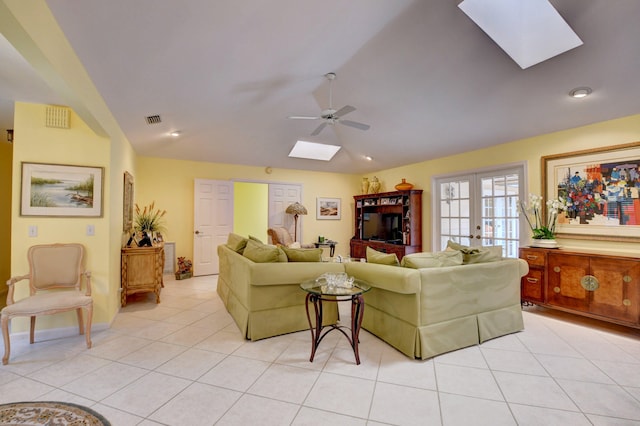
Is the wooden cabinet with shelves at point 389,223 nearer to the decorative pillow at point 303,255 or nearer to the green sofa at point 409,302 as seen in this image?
the green sofa at point 409,302

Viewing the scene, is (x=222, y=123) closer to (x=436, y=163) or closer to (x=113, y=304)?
(x=113, y=304)

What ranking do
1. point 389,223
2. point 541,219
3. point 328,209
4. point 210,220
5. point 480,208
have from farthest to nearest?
1. point 328,209
2. point 389,223
3. point 210,220
4. point 480,208
5. point 541,219

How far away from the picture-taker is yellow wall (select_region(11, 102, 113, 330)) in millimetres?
2904

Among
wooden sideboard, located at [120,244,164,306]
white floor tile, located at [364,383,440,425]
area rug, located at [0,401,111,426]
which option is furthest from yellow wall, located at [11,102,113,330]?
white floor tile, located at [364,383,440,425]

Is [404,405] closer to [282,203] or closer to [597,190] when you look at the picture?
[597,190]

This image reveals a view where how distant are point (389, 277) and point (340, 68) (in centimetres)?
262

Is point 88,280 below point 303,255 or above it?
below

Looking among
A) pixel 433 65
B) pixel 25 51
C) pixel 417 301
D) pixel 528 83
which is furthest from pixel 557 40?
pixel 25 51

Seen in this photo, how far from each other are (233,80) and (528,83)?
334 centimetres

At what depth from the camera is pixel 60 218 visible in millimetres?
3039

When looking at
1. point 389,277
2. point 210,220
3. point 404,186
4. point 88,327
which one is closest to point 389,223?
point 404,186

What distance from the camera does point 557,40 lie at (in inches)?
105

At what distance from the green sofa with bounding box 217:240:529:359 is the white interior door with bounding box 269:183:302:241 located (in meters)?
3.45

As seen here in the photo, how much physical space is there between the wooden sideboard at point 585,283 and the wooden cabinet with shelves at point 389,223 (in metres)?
2.12
